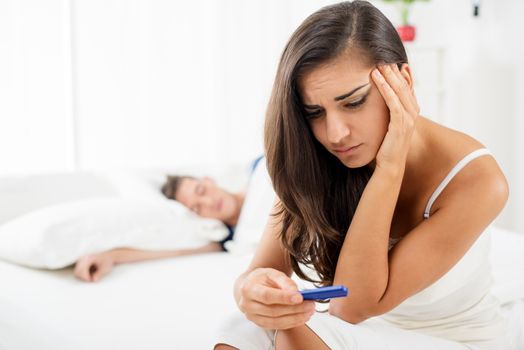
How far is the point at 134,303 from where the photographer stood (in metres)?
1.62

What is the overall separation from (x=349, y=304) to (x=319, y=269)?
0.59ft

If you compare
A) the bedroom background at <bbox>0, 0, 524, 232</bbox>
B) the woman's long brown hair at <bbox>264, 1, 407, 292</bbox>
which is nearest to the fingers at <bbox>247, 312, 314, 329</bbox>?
the woman's long brown hair at <bbox>264, 1, 407, 292</bbox>

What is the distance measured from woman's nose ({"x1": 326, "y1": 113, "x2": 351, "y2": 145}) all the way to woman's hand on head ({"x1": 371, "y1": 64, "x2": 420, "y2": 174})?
0.07 m

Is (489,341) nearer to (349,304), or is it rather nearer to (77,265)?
(349,304)

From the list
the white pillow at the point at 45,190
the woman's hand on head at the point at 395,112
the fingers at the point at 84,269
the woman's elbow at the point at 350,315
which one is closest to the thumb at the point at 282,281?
the woman's elbow at the point at 350,315


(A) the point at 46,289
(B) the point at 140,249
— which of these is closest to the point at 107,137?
(B) the point at 140,249

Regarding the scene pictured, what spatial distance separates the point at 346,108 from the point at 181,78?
2.95m

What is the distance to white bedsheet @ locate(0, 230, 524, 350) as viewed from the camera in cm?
136

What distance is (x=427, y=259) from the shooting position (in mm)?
1087

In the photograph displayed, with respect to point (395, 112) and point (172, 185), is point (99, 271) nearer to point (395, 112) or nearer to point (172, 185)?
point (172, 185)

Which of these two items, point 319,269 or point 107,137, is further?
point 107,137

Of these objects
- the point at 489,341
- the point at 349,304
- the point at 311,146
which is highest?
the point at 311,146

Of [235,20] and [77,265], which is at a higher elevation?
[235,20]

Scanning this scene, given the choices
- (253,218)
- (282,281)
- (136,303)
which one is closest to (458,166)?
(282,281)
